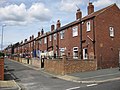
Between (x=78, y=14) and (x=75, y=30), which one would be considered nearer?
(x=75, y=30)

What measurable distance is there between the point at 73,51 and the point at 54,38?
9727 millimetres

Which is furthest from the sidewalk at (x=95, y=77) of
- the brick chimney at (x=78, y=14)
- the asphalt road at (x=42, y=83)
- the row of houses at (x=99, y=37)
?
the brick chimney at (x=78, y=14)

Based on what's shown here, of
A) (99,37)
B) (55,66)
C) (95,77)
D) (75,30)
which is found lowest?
(95,77)

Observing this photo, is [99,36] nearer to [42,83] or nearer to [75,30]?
[75,30]

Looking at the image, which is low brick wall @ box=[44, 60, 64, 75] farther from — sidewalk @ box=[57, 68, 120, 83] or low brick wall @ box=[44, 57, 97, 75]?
sidewalk @ box=[57, 68, 120, 83]

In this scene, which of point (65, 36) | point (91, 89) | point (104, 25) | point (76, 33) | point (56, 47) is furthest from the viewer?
point (56, 47)

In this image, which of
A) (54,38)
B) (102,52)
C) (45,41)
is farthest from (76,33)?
(45,41)

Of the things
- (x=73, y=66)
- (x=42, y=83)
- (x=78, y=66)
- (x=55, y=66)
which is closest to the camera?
(x=42, y=83)

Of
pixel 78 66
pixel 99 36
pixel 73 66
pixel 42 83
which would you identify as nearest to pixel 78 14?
pixel 99 36

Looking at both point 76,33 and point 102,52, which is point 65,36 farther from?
point 102,52

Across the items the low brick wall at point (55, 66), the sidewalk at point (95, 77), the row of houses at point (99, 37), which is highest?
the row of houses at point (99, 37)

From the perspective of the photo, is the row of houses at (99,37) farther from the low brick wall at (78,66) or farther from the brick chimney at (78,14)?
the brick chimney at (78,14)

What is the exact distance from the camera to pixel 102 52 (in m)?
Result: 29.1

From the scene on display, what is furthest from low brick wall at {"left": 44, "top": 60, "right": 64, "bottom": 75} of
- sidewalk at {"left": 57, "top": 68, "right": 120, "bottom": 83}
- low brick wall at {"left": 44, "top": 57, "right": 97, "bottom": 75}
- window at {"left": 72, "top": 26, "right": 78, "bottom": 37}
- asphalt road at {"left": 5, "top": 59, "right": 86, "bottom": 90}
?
window at {"left": 72, "top": 26, "right": 78, "bottom": 37}
